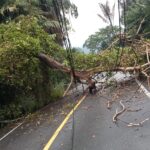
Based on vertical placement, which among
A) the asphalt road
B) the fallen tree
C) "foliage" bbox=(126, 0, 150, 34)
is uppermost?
"foliage" bbox=(126, 0, 150, 34)

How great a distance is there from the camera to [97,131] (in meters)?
10.6

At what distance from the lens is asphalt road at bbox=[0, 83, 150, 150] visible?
898 cm

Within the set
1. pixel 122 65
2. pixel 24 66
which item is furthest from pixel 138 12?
pixel 24 66

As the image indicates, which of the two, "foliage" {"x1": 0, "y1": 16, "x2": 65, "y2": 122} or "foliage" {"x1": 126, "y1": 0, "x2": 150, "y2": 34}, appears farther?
"foliage" {"x1": 126, "y1": 0, "x2": 150, "y2": 34}

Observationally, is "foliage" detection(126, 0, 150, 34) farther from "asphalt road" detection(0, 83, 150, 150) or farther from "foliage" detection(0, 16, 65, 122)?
"asphalt road" detection(0, 83, 150, 150)

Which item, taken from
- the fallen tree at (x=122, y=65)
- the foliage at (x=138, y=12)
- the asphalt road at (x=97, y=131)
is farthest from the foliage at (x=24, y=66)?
the foliage at (x=138, y=12)

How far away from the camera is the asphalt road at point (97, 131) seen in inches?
353

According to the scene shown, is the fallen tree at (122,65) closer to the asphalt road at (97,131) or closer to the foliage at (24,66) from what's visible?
the foliage at (24,66)

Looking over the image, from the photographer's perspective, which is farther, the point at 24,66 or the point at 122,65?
the point at 122,65

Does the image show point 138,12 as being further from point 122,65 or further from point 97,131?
point 97,131

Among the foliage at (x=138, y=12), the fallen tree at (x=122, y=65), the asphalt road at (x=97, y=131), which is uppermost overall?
the foliage at (x=138, y=12)

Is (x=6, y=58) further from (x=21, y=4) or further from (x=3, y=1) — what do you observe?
(x=3, y=1)

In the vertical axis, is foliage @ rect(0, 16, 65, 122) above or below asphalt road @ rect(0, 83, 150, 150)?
above

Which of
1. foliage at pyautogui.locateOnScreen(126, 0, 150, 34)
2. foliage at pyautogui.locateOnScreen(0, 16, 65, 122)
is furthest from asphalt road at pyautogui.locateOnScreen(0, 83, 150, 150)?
foliage at pyautogui.locateOnScreen(126, 0, 150, 34)
